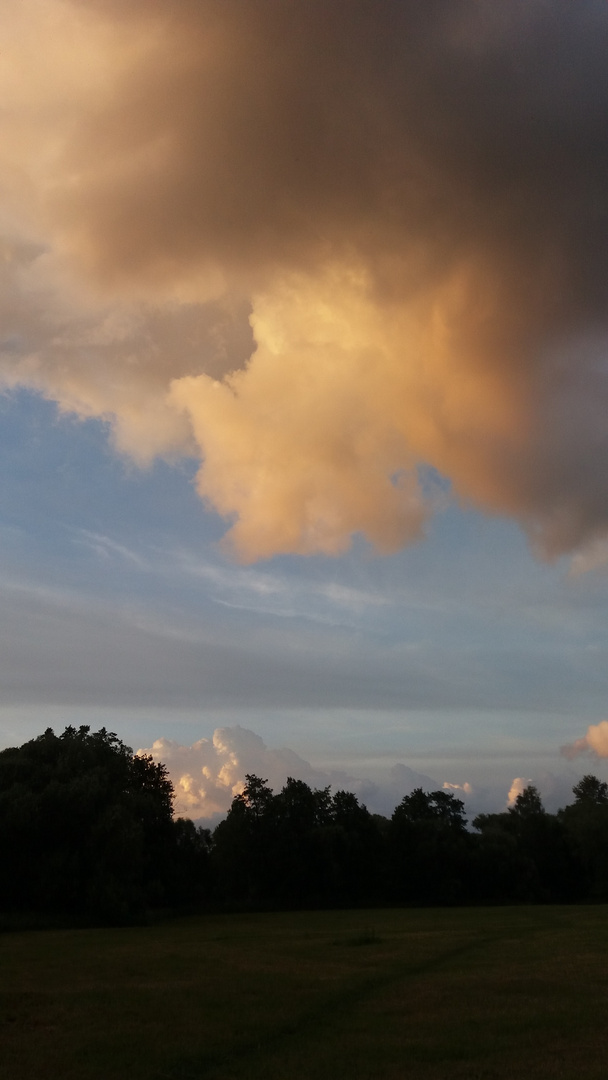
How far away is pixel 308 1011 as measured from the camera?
19.0 meters

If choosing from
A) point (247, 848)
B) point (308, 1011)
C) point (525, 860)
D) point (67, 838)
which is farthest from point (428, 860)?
point (308, 1011)

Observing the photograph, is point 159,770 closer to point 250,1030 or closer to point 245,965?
point 245,965

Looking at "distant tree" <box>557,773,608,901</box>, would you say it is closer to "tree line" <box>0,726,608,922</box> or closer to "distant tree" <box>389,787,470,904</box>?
"tree line" <box>0,726,608,922</box>

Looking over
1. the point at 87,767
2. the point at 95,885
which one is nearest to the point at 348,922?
the point at 95,885

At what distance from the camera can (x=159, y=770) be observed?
251ft

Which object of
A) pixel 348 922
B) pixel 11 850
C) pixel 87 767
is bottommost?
pixel 348 922

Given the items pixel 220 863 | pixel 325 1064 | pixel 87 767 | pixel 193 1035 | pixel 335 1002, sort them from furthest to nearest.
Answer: pixel 220 863 < pixel 87 767 < pixel 335 1002 < pixel 193 1035 < pixel 325 1064

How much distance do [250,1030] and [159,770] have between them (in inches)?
2439

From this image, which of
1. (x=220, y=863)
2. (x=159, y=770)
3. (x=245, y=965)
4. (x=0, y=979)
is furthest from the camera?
(x=220, y=863)

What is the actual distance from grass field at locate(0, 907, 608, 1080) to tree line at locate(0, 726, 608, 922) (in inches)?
674

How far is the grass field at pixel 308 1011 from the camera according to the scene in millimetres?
14234

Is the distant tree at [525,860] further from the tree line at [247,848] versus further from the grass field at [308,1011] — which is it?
the grass field at [308,1011]

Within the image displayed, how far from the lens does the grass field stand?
1423 cm

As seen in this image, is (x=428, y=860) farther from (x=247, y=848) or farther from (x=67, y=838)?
(x=67, y=838)
